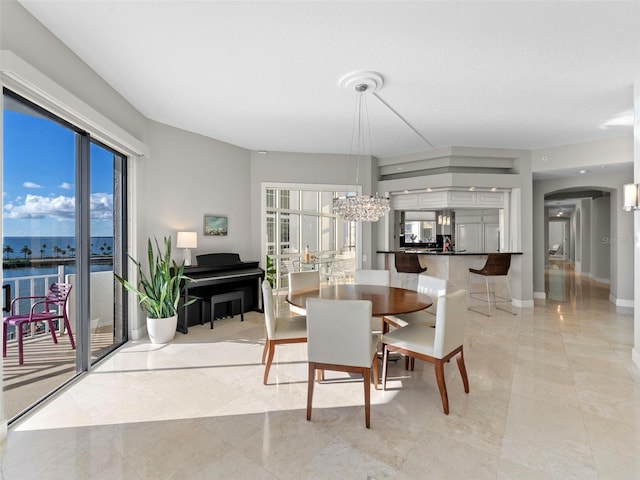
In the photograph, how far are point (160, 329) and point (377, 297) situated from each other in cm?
261

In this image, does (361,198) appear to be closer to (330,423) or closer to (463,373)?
(463,373)

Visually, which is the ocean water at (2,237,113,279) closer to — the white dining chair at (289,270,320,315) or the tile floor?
the tile floor

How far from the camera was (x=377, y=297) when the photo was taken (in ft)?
9.66

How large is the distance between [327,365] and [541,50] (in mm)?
3034

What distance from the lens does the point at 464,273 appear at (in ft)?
18.3

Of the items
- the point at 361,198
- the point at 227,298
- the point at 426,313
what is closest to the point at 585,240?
the point at 426,313

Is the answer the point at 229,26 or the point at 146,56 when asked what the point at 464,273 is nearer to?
the point at 229,26

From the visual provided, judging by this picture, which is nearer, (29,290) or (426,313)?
(29,290)

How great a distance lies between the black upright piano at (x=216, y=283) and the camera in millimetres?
4254

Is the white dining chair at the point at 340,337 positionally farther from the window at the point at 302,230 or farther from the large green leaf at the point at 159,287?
the window at the point at 302,230

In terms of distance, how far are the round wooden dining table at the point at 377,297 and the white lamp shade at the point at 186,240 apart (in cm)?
190

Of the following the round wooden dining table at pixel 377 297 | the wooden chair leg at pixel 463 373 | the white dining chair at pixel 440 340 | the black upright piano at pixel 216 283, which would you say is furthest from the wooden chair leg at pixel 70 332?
the wooden chair leg at pixel 463 373

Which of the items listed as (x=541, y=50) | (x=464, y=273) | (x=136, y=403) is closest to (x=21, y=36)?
(x=136, y=403)

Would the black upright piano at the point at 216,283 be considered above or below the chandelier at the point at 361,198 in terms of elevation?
below
